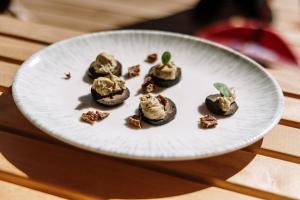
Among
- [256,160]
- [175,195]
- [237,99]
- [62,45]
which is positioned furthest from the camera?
[62,45]

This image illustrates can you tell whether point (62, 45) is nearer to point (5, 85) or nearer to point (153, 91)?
point (5, 85)

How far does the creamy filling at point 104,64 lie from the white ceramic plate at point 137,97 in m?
0.05

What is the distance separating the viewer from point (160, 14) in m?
2.64

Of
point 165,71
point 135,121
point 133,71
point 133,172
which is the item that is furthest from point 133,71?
point 133,172

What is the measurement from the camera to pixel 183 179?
92cm

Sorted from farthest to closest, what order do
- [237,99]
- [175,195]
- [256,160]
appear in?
[237,99], [256,160], [175,195]

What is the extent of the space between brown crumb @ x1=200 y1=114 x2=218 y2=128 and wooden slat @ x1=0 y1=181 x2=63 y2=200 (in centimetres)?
35

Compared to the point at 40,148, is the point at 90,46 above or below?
above

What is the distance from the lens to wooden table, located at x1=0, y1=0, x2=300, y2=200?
0.88 meters

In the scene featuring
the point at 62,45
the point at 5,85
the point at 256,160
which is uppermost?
the point at 62,45

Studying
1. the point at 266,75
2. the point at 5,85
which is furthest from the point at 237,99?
the point at 5,85

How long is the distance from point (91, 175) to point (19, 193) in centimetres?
14

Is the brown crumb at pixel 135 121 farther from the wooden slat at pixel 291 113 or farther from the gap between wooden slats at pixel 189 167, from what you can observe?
the wooden slat at pixel 291 113

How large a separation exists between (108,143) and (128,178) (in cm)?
8
